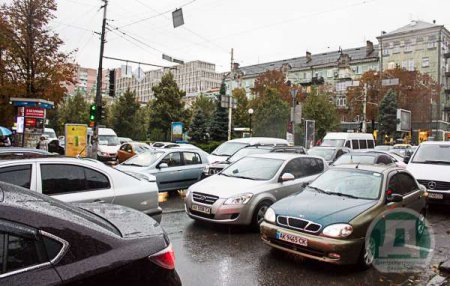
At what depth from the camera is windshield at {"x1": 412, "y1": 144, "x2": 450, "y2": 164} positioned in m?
10.5

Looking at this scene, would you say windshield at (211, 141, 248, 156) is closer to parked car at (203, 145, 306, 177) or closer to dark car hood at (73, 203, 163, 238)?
parked car at (203, 145, 306, 177)

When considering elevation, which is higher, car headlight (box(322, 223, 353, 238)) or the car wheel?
car headlight (box(322, 223, 353, 238))

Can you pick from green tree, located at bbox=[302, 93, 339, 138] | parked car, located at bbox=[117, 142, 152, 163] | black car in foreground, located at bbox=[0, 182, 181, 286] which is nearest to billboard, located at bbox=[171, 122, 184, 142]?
parked car, located at bbox=[117, 142, 152, 163]

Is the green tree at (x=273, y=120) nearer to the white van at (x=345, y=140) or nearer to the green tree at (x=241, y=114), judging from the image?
the green tree at (x=241, y=114)

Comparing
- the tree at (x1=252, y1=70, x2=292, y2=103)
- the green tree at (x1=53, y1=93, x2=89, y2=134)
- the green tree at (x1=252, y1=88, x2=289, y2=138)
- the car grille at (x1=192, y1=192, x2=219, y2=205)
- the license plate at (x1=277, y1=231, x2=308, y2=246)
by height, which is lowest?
the license plate at (x1=277, y1=231, x2=308, y2=246)

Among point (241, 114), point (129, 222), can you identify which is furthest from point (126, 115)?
point (129, 222)

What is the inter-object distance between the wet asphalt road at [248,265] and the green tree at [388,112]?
5013 cm

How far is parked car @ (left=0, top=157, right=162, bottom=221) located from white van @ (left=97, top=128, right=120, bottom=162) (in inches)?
727

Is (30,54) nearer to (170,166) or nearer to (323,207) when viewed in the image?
(170,166)

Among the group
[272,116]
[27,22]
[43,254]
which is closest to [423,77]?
[272,116]

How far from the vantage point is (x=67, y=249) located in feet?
7.02

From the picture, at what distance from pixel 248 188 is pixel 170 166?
4459 millimetres

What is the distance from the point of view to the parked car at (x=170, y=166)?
1073 centimetres

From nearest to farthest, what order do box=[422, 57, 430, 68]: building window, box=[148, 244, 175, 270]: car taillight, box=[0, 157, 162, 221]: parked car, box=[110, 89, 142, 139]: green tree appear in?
box=[148, 244, 175, 270]: car taillight, box=[0, 157, 162, 221]: parked car, box=[110, 89, 142, 139]: green tree, box=[422, 57, 430, 68]: building window
